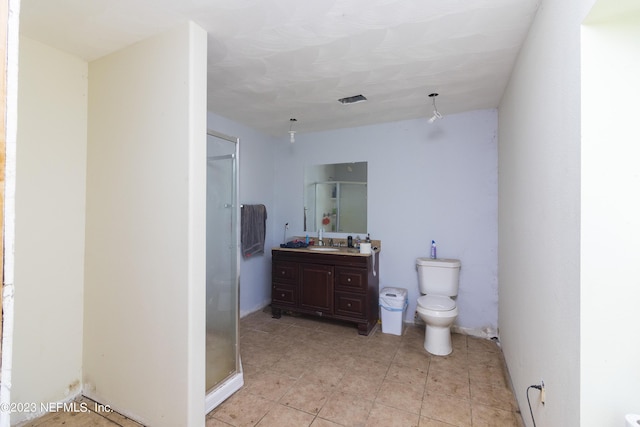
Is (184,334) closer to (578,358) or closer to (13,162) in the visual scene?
(13,162)

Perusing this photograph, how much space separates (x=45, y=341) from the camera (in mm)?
1849

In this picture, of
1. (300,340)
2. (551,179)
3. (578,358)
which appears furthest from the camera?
(300,340)

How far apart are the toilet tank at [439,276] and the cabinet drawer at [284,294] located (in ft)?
4.68

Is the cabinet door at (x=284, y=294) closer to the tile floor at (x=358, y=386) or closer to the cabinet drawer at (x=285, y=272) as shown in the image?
the cabinet drawer at (x=285, y=272)

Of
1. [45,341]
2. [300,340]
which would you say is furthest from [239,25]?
[300,340]

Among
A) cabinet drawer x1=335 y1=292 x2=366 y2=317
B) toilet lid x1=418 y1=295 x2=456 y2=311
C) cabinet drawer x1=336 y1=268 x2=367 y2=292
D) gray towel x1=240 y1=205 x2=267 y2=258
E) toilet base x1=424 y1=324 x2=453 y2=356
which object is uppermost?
gray towel x1=240 y1=205 x2=267 y2=258

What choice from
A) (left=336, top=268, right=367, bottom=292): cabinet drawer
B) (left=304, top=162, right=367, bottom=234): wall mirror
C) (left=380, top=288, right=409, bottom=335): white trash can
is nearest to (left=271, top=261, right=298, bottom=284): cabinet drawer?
(left=336, top=268, right=367, bottom=292): cabinet drawer

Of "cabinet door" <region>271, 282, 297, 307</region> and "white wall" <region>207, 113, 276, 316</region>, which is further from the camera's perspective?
"white wall" <region>207, 113, 276, 316</region>

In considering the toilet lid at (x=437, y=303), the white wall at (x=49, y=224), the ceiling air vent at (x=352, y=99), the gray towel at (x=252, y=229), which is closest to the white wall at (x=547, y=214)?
the toilet lid at (x=437, y=303)

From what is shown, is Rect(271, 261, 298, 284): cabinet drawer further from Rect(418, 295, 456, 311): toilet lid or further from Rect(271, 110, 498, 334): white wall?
Rect(418, 295, 456, 311): toilet lid

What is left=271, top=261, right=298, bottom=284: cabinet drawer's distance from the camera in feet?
11.1

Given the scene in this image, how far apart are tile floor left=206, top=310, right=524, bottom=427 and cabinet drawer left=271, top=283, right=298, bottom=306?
0.39m

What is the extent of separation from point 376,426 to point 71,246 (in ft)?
7.47

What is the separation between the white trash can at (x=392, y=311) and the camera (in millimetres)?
3027
